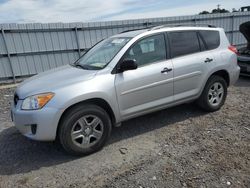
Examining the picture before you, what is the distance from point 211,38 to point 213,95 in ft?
3.68

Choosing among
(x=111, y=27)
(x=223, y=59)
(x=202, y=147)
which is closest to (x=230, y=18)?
(x=111, y=27)

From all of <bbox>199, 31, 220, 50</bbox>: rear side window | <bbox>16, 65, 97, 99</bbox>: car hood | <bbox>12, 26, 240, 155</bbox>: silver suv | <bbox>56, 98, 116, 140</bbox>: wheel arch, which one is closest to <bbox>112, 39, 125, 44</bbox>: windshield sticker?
<bbox>12, 26, 240, 155</bbox>: silver suv

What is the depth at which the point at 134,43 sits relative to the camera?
12.2 feet

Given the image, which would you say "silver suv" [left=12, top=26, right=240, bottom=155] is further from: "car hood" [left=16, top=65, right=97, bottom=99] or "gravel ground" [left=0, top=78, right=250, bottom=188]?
"gravel ground" [left=0, top=78, right=250, bottom=188]

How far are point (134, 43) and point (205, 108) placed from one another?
201 centimetres

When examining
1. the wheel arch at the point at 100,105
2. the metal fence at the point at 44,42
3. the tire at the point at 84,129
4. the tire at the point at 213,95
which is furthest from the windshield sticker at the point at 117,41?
the metal fence at the point at 44,42

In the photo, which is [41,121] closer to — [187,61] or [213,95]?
[187,61]

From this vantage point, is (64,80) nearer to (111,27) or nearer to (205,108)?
(205,108)

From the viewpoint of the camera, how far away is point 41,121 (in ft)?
9.96

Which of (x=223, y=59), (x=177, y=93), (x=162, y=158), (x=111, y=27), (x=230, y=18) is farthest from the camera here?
(x=230, y=18)

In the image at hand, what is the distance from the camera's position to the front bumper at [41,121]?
9.95 ft

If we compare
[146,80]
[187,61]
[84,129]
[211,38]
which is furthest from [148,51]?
[84,129]

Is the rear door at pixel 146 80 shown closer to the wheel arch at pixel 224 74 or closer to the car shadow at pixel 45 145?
the car shadow at pixel 45 145

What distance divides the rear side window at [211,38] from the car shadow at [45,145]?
1.32 metres
